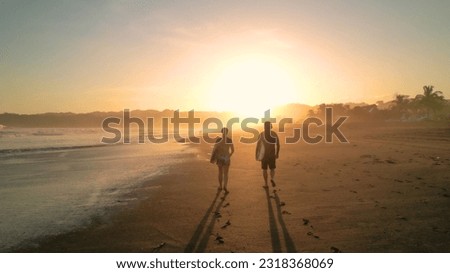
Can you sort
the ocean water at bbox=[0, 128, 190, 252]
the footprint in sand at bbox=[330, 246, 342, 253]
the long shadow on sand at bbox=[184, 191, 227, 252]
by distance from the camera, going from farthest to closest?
the ocean water at bbox=[0, 128, 190, 252], the long shadow on sand at bbox=[184, 191, 227, 252], the footprint in sand at bbox=[330, 246, 342, 253]

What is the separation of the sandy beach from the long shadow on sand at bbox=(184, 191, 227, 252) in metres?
0.02

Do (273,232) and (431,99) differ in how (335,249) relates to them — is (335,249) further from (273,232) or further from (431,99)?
(431,99)

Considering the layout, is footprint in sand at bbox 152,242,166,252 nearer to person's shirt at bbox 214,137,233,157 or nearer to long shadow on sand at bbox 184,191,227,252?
long shadow on sand at bbox 184,191,227,252

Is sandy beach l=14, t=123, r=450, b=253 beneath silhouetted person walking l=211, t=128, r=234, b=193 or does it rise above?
beneath

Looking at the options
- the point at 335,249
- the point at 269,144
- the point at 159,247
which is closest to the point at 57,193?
the point at 159,247

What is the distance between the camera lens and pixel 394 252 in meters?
6.13

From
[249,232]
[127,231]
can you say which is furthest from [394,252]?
[127,231]

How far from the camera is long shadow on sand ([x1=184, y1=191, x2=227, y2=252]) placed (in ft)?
21.7

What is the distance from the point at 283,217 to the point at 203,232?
2079 millimetres

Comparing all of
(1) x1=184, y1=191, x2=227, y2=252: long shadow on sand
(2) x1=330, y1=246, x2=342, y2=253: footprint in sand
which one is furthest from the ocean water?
(2) x1=330, y1=246, x2=342, y2=253: footprint in sand

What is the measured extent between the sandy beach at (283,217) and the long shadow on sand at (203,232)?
19mm
